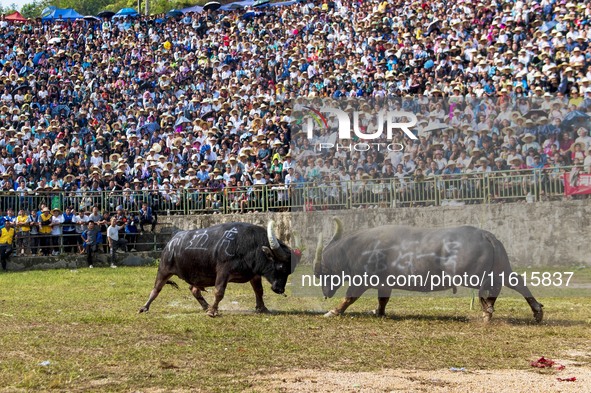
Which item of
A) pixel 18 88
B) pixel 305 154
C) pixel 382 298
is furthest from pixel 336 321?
pixel 18 88

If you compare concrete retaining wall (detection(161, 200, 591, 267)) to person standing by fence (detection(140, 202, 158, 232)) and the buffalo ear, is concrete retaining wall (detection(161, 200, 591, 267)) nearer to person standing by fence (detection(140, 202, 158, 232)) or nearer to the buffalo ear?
the buffalo ear

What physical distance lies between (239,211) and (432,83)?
23.6 feet

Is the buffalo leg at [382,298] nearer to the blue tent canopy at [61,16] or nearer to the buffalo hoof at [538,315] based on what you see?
the buffalo hoof at [538,315]

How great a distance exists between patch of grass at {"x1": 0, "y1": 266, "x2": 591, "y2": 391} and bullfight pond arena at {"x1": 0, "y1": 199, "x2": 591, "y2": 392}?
0.09 feet

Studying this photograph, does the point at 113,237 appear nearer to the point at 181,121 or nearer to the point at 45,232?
the point at 45,232

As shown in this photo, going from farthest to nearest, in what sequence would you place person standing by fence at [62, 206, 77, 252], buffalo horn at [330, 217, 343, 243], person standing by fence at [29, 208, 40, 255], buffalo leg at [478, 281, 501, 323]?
person standing by fence at [62, 206, 77, 252] < person standing by fence at [29, 208, 40, 255] < buffalo horn at [330, 217, 343, 243] < buffalo leg at [478, 281, 501, 323]

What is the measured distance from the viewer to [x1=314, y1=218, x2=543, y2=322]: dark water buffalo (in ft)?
42.3

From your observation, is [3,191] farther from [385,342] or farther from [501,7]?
[385,342]

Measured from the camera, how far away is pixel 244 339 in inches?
452

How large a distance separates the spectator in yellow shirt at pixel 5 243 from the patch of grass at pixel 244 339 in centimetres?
868

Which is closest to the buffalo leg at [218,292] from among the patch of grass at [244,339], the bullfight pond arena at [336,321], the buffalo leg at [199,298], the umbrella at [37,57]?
the bullfight pond arena at [336,321]

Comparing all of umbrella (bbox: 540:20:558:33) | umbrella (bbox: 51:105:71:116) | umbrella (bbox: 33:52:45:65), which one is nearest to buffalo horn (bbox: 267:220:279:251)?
umbrella (bbox: 540:20:558:33)

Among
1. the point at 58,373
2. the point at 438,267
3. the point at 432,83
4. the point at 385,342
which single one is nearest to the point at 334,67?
the point at 432,83

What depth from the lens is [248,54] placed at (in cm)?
3566
